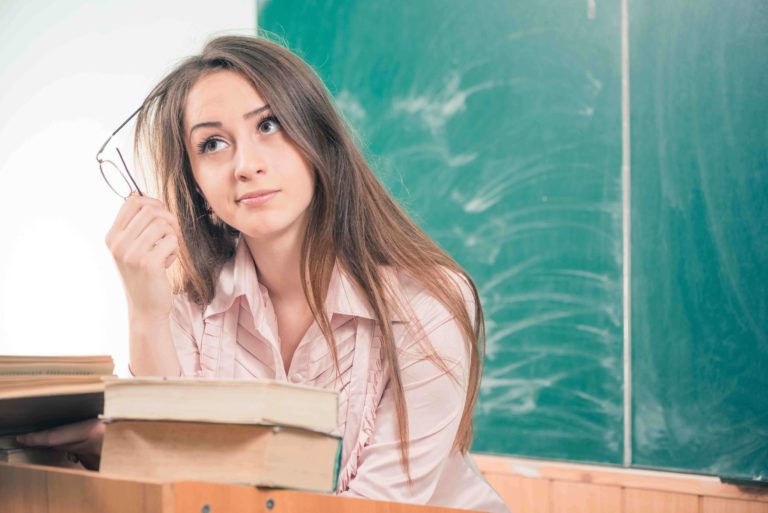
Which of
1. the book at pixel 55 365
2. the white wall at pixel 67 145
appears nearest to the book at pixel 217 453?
the book at pixel 55 365

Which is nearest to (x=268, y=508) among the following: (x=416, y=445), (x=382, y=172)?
(x=416, y=445)

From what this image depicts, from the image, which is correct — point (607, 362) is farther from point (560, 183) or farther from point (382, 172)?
point (382, 172)

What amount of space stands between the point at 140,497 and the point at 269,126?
848mm

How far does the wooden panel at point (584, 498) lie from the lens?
195cm

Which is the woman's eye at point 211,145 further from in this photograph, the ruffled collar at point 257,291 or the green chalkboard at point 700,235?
the green chalkboard at point 700,235

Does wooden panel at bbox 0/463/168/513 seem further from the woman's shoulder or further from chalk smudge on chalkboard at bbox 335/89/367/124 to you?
chalk smudge on chalkboard at bbox 335/89/367/124

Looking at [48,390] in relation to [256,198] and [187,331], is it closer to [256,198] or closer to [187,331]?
[256,198]

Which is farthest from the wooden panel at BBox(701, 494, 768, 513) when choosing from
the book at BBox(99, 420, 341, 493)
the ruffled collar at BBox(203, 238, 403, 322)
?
the book at BBox(99, 420, 341, 493)

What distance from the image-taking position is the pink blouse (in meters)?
1.24

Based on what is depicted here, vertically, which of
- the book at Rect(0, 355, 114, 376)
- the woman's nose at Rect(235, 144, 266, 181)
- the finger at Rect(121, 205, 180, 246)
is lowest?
the book at Rect(0, 355, 114, 376)

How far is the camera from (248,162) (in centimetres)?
129

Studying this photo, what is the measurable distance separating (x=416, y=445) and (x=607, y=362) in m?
0.88

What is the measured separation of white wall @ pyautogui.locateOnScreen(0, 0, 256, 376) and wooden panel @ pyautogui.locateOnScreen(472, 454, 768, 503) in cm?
179

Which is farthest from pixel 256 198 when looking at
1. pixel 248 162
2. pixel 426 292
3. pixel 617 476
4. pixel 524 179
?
pixel 617 476
